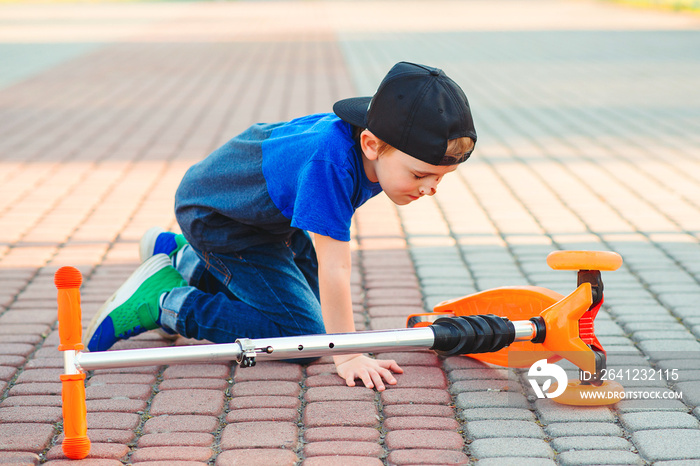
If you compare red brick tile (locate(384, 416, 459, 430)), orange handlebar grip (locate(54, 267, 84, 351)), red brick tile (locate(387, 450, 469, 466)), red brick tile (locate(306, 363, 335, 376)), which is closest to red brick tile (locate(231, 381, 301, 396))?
red brick tile (locate(306, 363, 335, 376))

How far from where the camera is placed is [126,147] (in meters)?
6.21

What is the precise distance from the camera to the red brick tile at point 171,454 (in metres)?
2.04

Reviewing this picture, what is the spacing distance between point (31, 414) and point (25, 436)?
0.14 meters

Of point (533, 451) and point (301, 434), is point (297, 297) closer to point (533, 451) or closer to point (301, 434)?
point (301, 434)

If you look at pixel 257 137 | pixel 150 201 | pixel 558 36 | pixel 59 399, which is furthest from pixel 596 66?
pixel 59 399

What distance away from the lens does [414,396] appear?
2412 millimetres

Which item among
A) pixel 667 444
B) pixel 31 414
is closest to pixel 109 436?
pixel 31 414

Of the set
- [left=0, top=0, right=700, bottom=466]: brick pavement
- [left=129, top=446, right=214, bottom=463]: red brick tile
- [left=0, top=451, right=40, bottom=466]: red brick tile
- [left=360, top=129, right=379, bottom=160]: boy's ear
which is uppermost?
[left=360, top=129, right=379, bottom=160]: boy's ear

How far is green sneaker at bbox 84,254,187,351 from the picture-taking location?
2672 mm

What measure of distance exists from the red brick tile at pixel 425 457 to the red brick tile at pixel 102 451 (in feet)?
2.32

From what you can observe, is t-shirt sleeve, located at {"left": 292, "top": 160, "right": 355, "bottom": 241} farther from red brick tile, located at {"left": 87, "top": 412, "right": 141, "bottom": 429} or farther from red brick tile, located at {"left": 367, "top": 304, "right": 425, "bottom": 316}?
red brick tile, located at {"left": 367, "top": 304, "right": 425, "bottom": 316}

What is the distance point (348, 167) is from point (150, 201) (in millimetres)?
2688

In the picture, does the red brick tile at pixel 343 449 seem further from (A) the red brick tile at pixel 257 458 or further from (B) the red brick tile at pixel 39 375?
(B) the red brick tile at pixel 39 375

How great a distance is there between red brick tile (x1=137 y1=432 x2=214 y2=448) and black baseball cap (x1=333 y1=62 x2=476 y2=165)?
3.16 ft
